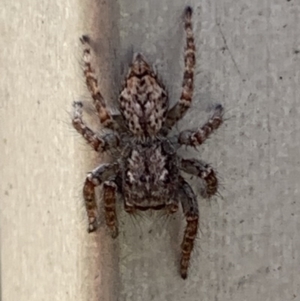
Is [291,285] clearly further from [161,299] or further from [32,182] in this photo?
[32,182]

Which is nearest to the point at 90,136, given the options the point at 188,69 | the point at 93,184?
the point at 93,184

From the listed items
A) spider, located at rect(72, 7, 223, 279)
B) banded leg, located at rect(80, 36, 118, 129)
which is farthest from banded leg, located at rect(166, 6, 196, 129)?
banded leg, located at rect(80, 36, 118, 129)

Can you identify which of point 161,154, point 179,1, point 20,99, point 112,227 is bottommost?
point 112,227

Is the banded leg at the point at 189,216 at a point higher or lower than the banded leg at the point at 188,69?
lower

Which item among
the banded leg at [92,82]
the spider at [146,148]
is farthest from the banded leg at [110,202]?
the banded leg at [92,82]

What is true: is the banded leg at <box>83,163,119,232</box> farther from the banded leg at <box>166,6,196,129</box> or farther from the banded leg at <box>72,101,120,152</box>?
the banded leg at <box>166,6,196,129</box>

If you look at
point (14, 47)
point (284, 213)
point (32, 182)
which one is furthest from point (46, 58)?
point (284, 213)

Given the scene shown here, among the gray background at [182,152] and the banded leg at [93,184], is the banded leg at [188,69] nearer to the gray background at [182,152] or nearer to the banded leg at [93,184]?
the gray background at [182,152]
